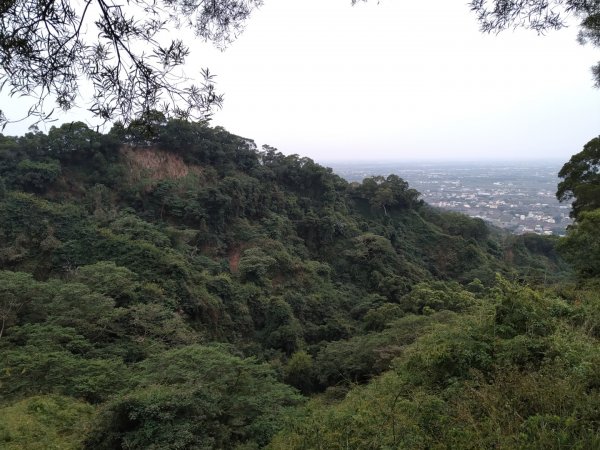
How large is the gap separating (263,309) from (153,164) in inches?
504

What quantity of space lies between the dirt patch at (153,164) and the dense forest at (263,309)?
0.41 ft

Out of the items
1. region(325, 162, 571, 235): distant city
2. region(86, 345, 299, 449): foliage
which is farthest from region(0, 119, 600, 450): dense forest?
region(325, 162, 571, 235): distant city

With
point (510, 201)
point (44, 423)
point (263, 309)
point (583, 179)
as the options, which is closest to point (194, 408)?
point (44, 423)

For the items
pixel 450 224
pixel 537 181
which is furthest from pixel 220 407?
pixel 537 181

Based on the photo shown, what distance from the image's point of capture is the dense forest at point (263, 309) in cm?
357

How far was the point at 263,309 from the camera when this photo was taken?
16.8 metres

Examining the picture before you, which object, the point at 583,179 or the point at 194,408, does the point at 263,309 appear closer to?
the point at 194,408

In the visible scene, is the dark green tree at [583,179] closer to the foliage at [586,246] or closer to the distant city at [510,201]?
the foliage at [586,246]

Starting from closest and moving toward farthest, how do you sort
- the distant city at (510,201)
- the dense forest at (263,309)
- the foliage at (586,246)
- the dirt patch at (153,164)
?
the dense forest at (263,309) → the foliage at (586,246) → the dirt patch at (153,164) → the distant city at (510,201)

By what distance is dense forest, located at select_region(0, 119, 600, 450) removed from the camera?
3572 mm

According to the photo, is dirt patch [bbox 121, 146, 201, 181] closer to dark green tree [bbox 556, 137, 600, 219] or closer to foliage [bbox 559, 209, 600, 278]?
dark green tree [bbox 556, 137, 600, 219]

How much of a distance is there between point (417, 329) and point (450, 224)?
20.1 meters

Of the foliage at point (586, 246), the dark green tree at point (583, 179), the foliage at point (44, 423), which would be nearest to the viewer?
the foliage at point (44, 423)

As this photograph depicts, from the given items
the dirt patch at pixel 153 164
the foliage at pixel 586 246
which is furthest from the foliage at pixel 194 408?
the dirt patch at pixel 153 164
